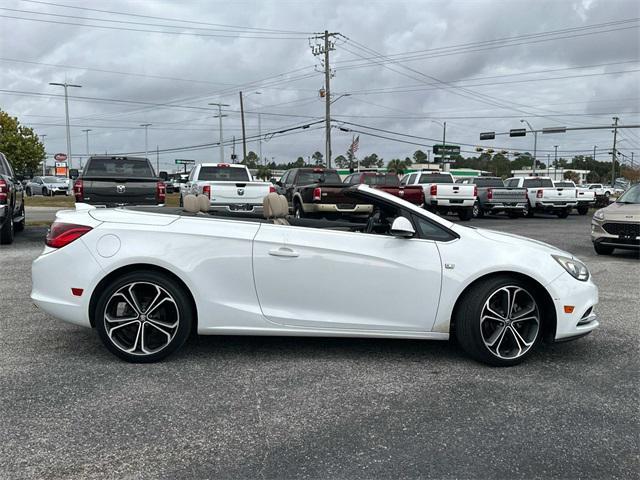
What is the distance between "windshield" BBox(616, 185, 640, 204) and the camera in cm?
1119

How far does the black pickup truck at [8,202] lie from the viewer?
10.6 m

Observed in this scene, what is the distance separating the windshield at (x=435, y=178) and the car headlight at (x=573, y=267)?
18128 millimetres

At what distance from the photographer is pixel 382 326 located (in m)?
4.41

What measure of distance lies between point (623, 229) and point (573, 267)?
23.1 ft

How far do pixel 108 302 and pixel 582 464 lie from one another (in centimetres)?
331

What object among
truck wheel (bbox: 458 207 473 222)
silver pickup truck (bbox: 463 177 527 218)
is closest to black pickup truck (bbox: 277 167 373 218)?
truck wheel (bbox: 458 207 473 222)

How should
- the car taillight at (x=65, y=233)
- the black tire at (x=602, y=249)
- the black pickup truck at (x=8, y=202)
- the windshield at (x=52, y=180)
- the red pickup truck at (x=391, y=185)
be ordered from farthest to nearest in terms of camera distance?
the windshield at (x=52, y=180) < the red pickup truck at (x=391, y=185) < the black tire at (x=602, y=249) < the black pickup truck at (x=8, y=202) < the car taillight at (x=65, y=233)

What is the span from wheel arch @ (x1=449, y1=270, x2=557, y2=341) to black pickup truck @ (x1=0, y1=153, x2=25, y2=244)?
9.18m

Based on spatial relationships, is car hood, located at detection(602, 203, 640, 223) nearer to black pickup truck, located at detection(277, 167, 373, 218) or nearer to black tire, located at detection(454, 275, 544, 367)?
black pickup truck, located at detection(277, 167, 373, 218)

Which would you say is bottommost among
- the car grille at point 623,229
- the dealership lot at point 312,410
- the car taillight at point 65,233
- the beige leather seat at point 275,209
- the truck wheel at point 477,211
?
the dealership lot at point 312,410

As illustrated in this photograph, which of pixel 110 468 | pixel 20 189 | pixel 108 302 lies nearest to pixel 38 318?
pixel 108 302

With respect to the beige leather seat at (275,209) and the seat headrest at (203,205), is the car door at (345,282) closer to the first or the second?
the beige leather seat at (275,209)

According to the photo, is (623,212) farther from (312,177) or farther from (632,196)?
(312,177)

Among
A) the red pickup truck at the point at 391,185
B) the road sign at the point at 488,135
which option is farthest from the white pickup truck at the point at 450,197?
the road sign at the point at 488,135
